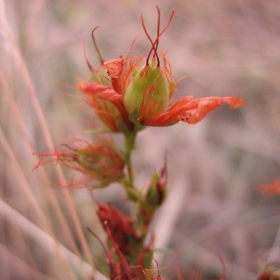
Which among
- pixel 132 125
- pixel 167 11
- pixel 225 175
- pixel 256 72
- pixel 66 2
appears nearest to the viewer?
pixel 132 125

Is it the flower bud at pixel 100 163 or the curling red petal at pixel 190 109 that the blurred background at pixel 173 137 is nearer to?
the flower bud at pixel 100 163

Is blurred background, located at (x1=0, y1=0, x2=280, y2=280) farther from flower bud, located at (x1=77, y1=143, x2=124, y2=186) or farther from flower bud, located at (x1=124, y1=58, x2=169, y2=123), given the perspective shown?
flower bud, located at (x1=124, y1=58, x2=169, y2=123)

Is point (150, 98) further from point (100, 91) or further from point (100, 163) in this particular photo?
point (100, 163)

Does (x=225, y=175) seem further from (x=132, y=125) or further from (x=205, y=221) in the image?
(x=132, y=125)

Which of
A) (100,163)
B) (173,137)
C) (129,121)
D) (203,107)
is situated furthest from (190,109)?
(173,137)

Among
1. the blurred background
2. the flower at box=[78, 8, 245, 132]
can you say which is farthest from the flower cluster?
the blurred background

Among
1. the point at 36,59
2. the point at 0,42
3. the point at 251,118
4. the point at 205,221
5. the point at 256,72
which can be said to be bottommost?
the point at 205,221

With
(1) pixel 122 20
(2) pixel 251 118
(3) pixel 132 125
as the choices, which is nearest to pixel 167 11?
(1) pixel 122 20
